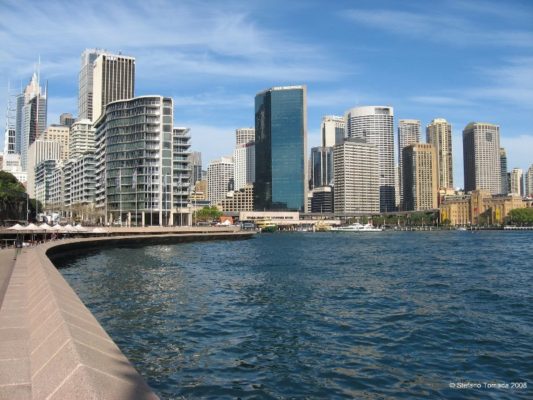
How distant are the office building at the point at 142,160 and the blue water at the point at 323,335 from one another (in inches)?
5265

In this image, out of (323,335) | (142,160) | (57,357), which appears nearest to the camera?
(57,357)

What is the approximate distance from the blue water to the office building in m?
134

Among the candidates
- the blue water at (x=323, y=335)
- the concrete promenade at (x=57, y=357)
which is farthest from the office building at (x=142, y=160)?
the concrete promenade at (x=57, y=357)

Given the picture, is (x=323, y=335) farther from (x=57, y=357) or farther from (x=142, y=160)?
(x=142, y=160)

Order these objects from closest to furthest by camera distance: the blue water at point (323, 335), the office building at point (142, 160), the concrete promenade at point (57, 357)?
the concrete promenade at point (57, 357)
the blue water at point (323, 335)
the office building at point (142, 160)

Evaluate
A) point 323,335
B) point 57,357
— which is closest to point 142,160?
point 323,335

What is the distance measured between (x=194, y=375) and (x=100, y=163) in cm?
19256

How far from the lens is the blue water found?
1470 centimetres

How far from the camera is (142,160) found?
559 ft

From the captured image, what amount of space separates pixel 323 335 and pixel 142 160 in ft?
515

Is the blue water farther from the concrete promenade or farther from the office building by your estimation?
the office building

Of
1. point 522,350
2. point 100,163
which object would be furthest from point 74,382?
point 100,163

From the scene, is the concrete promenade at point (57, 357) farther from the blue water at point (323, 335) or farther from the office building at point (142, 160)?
the office building at point (142, 160)

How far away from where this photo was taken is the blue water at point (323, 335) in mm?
14695
